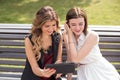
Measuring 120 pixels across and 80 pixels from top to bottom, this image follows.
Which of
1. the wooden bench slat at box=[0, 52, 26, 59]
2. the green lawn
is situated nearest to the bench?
the wooden bench slat at box=[0, 52, 26, 59]

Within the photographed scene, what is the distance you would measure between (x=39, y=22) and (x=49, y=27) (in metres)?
0.12

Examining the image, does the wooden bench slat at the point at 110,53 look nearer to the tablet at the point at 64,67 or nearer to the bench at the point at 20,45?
the bench at the point at 20,45

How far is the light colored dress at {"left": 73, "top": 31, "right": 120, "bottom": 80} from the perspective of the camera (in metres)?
4.04

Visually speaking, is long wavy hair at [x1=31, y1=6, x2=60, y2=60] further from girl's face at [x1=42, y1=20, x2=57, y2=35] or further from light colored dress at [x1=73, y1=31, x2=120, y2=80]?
light colored dress at [x1=73, y1=31, x2=120, y2=80]

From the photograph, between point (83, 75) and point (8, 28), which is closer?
point (83, 75)

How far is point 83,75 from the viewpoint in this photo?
13.3ft

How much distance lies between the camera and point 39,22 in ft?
13.0

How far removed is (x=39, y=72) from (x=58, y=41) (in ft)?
1.36

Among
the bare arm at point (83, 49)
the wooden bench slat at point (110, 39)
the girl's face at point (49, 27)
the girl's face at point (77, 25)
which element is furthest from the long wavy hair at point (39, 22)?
the wooden bench slat at point (110, 39)

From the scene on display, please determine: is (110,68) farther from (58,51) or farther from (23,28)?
(23,28)

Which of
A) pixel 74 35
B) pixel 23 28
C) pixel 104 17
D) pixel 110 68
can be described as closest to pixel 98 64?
pixel 110 68

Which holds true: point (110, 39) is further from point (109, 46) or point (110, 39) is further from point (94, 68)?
point (94, 68)

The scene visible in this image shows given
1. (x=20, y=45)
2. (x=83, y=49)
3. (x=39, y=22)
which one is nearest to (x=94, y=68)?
(x=83, y=49)

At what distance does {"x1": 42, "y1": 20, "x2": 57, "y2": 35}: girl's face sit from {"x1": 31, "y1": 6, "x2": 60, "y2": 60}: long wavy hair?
34 mm
